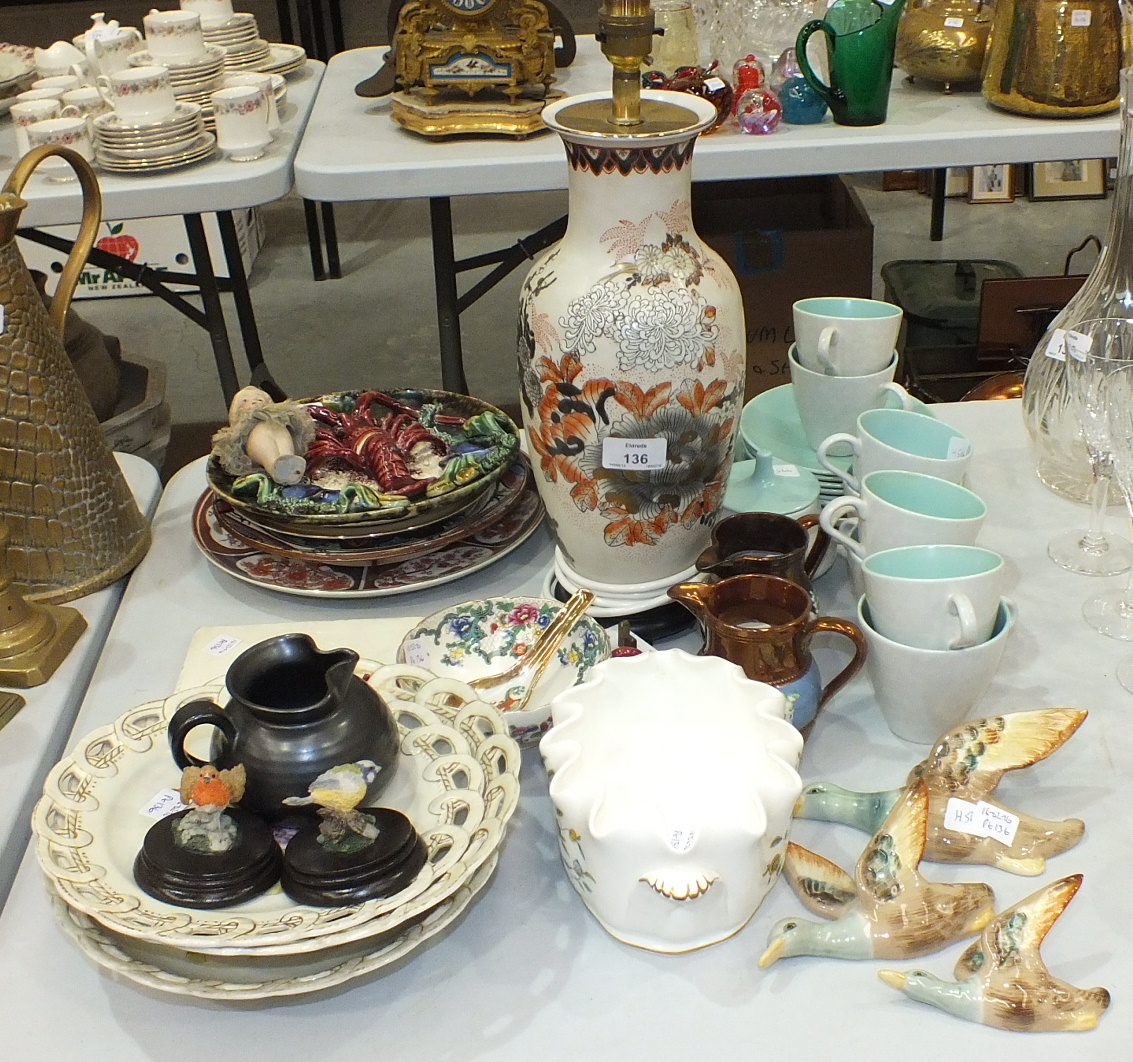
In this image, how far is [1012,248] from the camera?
3.55 metres

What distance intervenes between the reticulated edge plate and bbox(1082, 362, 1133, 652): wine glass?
0.58 metres

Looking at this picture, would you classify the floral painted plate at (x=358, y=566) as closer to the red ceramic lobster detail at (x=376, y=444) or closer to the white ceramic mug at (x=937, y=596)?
the red ceramic lobster detail at (x=376, y=444)

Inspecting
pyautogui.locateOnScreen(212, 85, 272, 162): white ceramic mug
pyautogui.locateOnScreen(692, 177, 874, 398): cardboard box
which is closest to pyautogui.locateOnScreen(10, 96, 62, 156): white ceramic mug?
pyautogui.locateOnScreen(212, 85, 272, 162): white ceramic mug

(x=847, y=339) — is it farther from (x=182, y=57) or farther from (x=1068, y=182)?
(x=1068, y=182)

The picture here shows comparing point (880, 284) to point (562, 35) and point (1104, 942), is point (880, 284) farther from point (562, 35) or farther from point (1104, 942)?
point (1104, 942)

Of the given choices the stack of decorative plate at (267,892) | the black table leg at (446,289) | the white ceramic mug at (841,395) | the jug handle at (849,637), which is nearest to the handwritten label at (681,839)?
the stack of decorative plate at (267,892)

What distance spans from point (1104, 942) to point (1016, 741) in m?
0.14

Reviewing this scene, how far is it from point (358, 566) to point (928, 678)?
53 centimetres

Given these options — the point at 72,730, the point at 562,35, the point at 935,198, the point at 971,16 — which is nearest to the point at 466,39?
the point at 562,35

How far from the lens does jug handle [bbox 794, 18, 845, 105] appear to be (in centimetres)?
181

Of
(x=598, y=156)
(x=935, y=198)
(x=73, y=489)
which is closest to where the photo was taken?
(x=598, y=156)

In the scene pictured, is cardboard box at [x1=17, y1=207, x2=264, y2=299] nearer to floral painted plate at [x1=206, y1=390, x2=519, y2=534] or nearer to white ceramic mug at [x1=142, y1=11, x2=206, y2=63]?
white ceramic mug at [x1=142, y1=11, x2=206, y2=63]

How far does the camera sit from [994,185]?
390 cm

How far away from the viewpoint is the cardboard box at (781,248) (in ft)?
7.32
